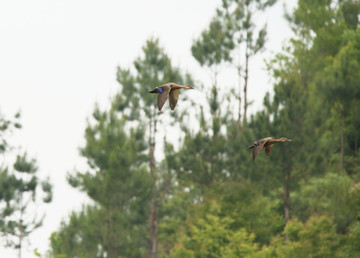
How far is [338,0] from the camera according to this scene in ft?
129

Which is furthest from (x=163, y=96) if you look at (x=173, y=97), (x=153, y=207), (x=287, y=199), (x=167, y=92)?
(x=153, y=207)

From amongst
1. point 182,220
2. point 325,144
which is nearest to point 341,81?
point 325,144

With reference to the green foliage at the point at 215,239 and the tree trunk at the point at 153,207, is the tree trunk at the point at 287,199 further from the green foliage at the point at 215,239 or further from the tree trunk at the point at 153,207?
the tree trunk at the point at 153,207

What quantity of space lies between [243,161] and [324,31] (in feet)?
30.9

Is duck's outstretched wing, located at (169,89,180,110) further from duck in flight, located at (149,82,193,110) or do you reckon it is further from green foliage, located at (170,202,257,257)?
green foliage, located at (170,202,257,257)

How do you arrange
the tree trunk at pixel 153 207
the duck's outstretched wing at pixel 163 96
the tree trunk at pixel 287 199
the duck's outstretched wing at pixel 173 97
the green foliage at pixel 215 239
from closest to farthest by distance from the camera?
the duck's outstretched wing at pixel 163 96 < the duck's outstretched wing at pixel 173 97 < the green foliage at pixel 215 239 < the tree trunk at pixel 287 199 < the tree trunk at pixel 153 207

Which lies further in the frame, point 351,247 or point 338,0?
point 338,0

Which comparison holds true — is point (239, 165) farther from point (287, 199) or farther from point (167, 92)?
point (167, 92)

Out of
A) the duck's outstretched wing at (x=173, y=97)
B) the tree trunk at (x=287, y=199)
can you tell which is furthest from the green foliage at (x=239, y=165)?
the duck's outstretched wing at (x=173, y=97)

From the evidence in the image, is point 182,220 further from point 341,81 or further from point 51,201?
point 341,81

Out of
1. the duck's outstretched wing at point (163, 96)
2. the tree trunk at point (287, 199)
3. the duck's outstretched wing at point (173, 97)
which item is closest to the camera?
the duck's outstretched wing at point (163, 96)

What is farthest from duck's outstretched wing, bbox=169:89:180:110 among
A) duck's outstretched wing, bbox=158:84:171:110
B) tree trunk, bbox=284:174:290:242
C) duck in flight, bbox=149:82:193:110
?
tree trunk, bbox=284:174:290:242

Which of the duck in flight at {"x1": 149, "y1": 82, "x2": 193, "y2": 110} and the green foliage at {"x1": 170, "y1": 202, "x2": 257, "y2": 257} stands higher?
the duck in flight at {"x1": 149, "y1": 82, "x2": 193, "y2": 110}

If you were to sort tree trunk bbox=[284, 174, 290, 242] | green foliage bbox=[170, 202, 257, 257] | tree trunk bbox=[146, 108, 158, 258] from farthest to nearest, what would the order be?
tree trunk bbox=[146, 108, 158, 258] → tree trunk bbox=[284, 174, 290, 242] → green foliage bbox=[170, 202, 257, 257]
